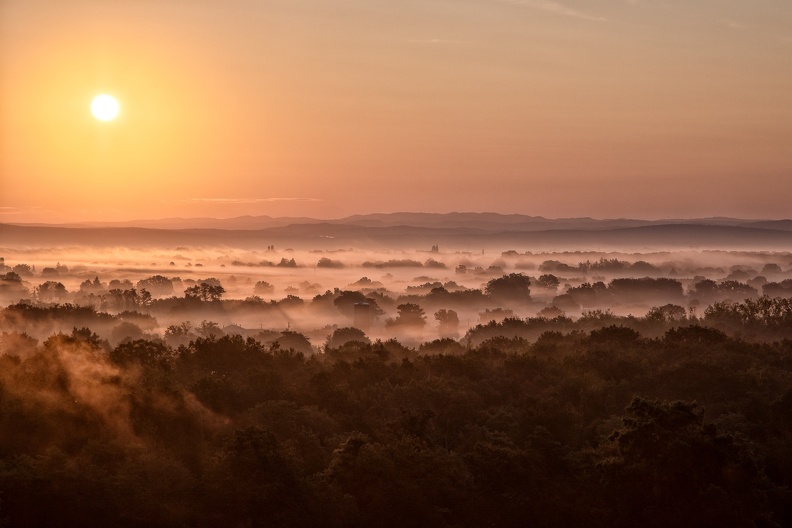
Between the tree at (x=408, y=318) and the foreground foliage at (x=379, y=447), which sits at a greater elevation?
the foreground foliage at (x=379, y=447)

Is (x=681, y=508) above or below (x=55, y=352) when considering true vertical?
below

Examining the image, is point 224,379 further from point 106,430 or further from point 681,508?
point 681,508

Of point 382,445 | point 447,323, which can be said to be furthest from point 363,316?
point 382,445

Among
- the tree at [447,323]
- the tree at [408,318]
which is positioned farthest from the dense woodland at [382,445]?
the tree at [408,318]

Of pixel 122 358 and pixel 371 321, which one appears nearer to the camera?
pixel 122 358

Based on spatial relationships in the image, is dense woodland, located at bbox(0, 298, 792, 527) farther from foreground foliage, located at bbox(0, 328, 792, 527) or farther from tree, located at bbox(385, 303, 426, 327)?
tree, located at bbox(385, 303, 426, 327)

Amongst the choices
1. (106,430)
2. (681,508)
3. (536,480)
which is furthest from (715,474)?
(106,430)

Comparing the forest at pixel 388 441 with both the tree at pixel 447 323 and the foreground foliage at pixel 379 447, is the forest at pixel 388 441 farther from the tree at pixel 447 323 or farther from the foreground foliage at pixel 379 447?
the tree at pixel 447 323

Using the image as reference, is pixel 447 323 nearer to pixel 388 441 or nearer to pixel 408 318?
pixel 408 318
